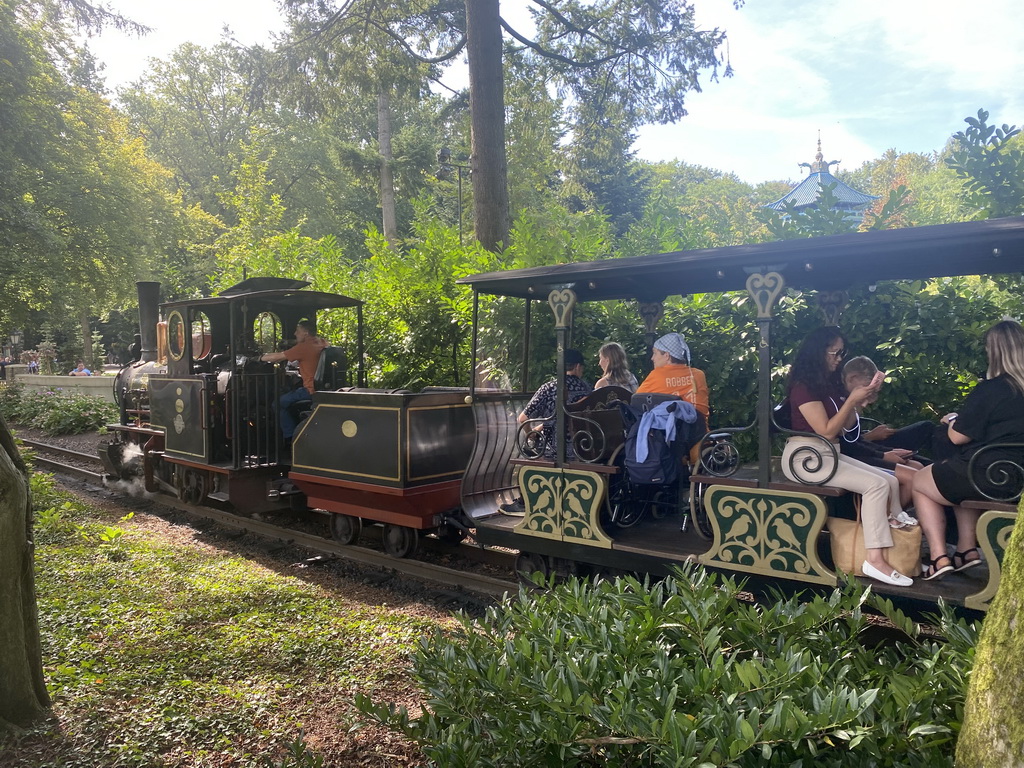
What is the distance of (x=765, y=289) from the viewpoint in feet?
13.9

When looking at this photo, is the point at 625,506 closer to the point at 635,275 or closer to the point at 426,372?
the point at 635,275

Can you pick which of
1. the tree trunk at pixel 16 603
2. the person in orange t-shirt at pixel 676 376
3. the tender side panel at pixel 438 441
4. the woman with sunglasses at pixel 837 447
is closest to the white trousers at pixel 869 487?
the woman with sunglasses at pixel 837 447

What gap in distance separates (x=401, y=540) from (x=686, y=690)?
4.96 metres

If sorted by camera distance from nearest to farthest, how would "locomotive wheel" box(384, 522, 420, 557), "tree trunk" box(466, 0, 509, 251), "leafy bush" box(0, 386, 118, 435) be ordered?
1. "locomotive wheel" box(384, 522, 420, 557)
2. "tree trunk" box(466, 0, 509, 251)
3. "leafy bush" box(0, 386, 118, 435)

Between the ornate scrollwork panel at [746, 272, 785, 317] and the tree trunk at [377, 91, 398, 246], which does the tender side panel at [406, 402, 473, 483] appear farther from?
the tree trunk at [377, 91, 398, 246]

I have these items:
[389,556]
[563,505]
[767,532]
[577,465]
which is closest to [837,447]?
[767,532]

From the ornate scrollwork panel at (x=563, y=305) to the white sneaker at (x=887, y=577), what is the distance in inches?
93.8

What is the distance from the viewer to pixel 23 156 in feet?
60.8

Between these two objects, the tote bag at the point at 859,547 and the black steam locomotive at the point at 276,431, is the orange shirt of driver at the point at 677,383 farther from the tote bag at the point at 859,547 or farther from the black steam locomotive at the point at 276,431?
the black steam locomotive at the point at 276,431

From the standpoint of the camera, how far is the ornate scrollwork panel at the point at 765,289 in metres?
4.20

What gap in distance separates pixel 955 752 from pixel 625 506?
3520 millimetres

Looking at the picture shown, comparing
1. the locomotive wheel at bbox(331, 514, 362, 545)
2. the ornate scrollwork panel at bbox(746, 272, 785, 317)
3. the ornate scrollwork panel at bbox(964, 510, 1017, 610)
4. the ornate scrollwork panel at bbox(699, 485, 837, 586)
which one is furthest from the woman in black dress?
the locomotive wheel at bbox(331, 514, 362, 545)

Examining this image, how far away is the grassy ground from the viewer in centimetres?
326

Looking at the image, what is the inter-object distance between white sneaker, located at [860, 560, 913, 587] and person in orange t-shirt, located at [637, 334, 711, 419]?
5.11 ft
